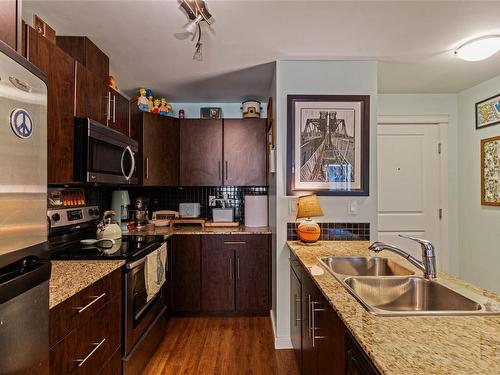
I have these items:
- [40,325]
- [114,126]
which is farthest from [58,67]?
[40,325]

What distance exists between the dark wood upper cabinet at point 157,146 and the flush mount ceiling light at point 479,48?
262 centimetres

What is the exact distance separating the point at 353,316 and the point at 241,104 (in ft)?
9.77

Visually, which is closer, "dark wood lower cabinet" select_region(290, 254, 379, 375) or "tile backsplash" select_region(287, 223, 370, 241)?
"dark wood lower cabinet" select_region(290, 254, 379, 375)

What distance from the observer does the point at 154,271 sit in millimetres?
2154

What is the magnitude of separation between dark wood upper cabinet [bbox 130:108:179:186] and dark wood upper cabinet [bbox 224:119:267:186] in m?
0.57

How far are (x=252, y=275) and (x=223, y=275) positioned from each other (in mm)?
286

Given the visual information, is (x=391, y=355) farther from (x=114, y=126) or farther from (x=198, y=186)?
(x=198, y=186)

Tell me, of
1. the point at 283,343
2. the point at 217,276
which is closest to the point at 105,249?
the point at 217,276

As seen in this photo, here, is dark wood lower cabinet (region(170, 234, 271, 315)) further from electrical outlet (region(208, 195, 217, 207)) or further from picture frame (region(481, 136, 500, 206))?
picture frame (region(481, 136, 500, 206))

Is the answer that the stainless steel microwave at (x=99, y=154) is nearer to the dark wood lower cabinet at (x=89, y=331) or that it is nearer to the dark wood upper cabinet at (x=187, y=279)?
the dark wood lower cabinet at (x=89, y=331)

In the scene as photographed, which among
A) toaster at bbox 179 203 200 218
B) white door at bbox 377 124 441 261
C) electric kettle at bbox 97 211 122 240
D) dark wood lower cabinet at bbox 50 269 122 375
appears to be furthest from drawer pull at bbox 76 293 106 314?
white door at bbox 377 124 441 261

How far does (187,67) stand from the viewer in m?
2.47

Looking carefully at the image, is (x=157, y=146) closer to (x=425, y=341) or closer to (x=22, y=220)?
(x=22, y=220)

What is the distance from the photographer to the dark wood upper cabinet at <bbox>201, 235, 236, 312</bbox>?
2.85 metres
